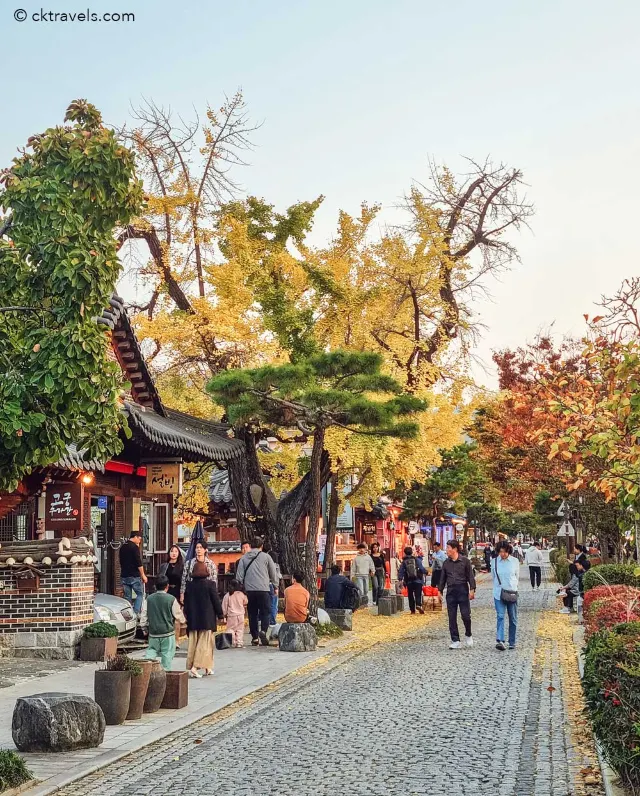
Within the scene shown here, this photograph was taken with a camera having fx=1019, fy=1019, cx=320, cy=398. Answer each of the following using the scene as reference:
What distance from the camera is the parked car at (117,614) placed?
717 inches

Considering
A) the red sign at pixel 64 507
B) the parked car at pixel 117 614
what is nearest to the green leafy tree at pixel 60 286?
the red sign at pixel 64 507

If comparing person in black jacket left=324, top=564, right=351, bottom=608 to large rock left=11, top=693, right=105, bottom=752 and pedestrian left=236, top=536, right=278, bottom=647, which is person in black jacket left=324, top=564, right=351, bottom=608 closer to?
pedestrian left=236, top=536, right=278, bottom=647

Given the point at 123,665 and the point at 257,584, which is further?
the point at 257,584

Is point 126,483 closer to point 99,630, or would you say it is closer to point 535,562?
point 99,630

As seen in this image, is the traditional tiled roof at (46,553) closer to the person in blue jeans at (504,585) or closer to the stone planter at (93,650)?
the stone planter at (93,650)

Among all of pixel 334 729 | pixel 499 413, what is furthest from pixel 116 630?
pixel 499 413

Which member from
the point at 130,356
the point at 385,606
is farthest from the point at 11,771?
the point at 385,606

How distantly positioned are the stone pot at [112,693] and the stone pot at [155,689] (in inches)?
26.9

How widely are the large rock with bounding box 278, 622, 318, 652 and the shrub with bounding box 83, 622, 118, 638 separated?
11.0 ft

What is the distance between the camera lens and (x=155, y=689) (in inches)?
463

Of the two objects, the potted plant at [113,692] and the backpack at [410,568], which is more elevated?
the backpack at [410,568]

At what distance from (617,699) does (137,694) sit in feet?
19.6

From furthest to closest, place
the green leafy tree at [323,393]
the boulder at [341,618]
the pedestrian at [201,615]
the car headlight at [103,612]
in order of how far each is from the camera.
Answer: the boulder at [341,618] < the green leafy tree at [323,393] < the car headlight at [103,612] < the pedestrian at [201,615]

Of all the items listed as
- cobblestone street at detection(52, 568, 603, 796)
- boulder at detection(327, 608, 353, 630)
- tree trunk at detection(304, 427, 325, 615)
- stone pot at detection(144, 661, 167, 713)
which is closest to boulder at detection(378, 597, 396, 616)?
boulder at detection(327, 608, 353, 630)
